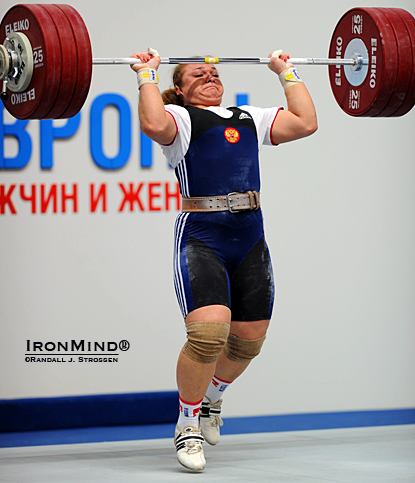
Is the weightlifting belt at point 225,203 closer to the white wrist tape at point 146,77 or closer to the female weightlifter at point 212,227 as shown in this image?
the female weightlifter at point 212,227

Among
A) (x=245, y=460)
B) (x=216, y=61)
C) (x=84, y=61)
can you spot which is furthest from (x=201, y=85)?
(x=245, y=460)

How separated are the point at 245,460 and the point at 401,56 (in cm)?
184

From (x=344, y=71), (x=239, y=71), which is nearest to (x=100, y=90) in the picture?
(x=239, y=71)

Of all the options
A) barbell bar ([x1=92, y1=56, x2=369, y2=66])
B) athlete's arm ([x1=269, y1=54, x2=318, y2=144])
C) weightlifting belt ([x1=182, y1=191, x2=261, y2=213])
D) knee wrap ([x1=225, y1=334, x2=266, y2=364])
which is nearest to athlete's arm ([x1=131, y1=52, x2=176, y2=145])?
barbell bar ([x1=92, y1=56, x2=369, y2=66])

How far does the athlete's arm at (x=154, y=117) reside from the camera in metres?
3.19

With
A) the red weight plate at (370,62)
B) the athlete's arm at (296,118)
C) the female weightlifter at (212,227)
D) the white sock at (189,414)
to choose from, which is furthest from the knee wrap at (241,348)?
the red weight plate at (370,62)

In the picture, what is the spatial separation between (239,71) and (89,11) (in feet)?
3.01

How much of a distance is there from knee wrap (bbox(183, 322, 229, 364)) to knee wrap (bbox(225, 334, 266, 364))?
0.88 feet

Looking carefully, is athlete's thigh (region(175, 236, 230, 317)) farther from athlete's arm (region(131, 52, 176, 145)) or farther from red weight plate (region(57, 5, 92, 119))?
red weight plate (region(57, 5, 92, 119))

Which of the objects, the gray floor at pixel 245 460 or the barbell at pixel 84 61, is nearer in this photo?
the gray floor at pixel 245 460

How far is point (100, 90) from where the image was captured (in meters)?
4.55

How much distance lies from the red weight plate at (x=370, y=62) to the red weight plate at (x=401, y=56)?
0.06 feet

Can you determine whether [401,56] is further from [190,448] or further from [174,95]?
[190,448]

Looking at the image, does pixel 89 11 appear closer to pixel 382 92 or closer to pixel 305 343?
pixel 382 92
